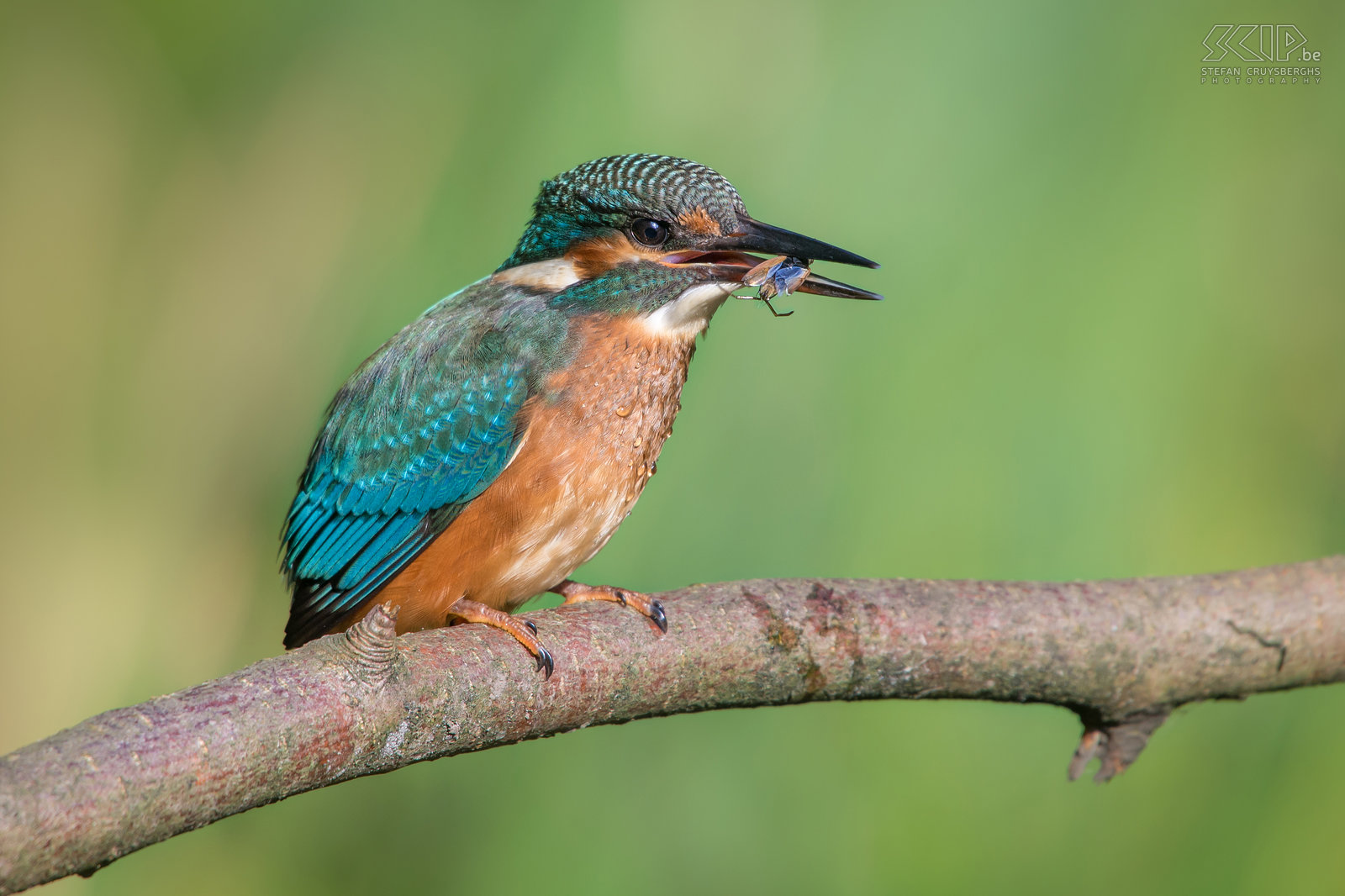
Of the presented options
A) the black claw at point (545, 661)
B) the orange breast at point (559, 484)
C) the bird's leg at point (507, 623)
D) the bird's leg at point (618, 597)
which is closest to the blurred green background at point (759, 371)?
the bird's leg at point (618, 597)

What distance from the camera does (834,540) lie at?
6.68ft

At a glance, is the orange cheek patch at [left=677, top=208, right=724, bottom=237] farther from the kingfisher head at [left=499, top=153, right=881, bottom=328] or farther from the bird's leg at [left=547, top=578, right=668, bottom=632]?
the bird's leg at [left=547, top=578, right=668, bottom=632]

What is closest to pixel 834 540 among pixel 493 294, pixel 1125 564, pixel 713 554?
pixel 713 554

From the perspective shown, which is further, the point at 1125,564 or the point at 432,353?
the point at 1125,564

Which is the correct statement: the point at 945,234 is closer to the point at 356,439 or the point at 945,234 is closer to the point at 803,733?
the point at 803,733

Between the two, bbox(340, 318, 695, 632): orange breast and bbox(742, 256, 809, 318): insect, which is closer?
bbox(742, 256, 809, 318): insect

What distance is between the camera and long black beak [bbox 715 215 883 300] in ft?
5.31

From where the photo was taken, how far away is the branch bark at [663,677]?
3.34 ft

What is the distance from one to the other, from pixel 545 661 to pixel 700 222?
68cm

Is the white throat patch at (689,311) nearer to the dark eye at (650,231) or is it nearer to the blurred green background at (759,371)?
the dark eye at (650,231)

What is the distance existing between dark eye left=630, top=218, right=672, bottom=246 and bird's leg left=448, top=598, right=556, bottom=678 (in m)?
0.60

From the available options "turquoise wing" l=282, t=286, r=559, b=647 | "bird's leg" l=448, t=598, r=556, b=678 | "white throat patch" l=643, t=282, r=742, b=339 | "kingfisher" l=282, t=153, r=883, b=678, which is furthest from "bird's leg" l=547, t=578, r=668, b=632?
"white throat patch" l=643, t=282, r=742, b=339

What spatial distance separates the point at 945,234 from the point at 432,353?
0.93 metres

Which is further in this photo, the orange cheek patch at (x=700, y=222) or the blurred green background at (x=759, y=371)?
the blurred green background at (x=759, y=371)
